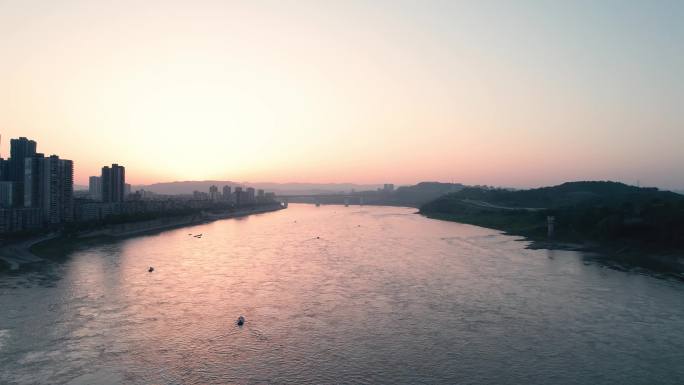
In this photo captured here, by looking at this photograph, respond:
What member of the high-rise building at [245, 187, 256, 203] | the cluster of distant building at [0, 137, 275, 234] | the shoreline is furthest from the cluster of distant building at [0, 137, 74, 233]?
the high-rise building at [245, 187, 256, 203]

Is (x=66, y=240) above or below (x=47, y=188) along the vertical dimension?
below

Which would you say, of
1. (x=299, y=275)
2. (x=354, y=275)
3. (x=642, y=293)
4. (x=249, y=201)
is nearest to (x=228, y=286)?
(x=299, y=275)

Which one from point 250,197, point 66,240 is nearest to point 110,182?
point 66,240

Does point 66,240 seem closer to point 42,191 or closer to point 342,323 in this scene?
point 42,191

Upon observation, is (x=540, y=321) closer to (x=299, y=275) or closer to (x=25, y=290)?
(x=299, y=275)

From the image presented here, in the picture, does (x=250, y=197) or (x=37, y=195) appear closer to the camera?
(x=37, y=195)

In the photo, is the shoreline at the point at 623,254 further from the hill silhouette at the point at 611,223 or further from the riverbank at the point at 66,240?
the riverbank at the point at 66,240
